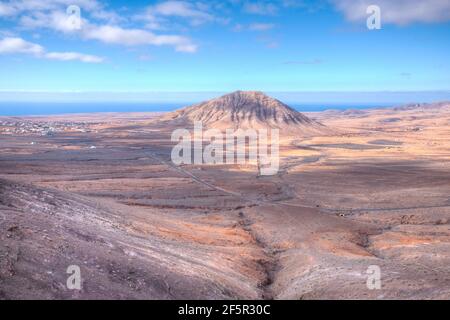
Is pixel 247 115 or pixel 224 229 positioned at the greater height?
pixel 247 115

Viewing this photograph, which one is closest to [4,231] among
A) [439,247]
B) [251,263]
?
[251,263]

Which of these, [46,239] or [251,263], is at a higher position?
[46,239]

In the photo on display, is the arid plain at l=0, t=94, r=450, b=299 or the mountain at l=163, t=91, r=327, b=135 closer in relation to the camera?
the arid plain at l=0, t=94, r=450, b=299
